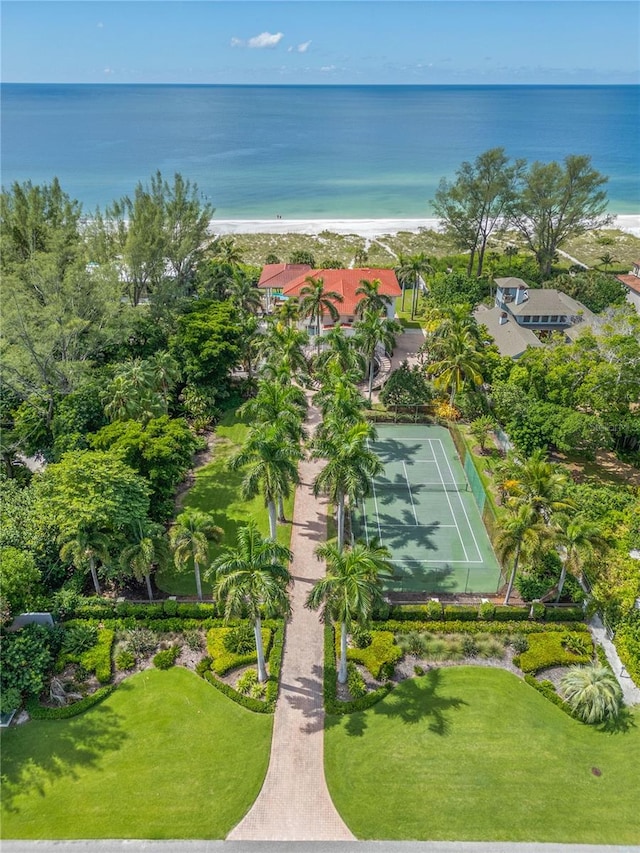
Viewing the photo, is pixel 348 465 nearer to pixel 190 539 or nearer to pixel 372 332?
pixel 190 539

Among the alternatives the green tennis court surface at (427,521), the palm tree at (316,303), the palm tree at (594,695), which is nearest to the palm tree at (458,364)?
the green tennis court surface at (427,521)

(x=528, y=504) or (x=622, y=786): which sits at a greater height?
(x=528, y=504)

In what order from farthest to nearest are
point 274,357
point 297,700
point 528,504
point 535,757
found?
point 274,357 < point 528,504 < point 297,700 < point 535,757

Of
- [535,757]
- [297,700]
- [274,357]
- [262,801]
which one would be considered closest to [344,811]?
[262,801]

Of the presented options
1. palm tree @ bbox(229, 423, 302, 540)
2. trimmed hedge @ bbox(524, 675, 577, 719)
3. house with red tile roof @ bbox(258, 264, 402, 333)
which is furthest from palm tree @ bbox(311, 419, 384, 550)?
house with red tile roof @ bbox(258, 264, 402, 333)

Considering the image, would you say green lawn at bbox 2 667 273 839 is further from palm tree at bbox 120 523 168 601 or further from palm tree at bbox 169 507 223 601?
palm tree at bbox 169 507 223 601

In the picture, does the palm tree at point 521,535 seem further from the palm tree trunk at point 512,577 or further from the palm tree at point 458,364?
the palm tree at point 458,364

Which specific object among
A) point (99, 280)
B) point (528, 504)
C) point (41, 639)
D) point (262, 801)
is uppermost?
point (99, 280)

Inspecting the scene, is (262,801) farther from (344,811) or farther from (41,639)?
(41,639)
